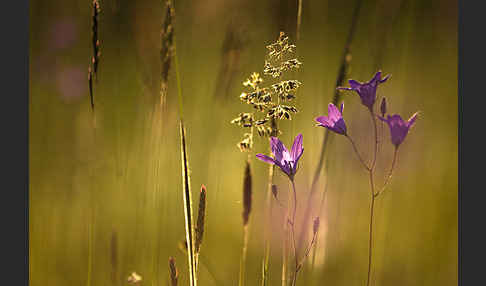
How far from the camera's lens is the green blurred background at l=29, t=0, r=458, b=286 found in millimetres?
842

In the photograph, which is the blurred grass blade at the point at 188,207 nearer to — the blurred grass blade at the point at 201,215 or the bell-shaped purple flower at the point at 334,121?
the blurred grass blade at the point at 201,215

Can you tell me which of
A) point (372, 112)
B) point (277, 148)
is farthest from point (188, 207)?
point (372, 112)

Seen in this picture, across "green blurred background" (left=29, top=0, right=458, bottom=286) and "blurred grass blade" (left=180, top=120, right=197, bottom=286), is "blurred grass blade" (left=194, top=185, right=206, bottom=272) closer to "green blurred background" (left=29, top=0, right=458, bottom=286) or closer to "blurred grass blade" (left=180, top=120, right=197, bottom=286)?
"blurred grass blade" (left=180, top=120, right=197, bottom=286)

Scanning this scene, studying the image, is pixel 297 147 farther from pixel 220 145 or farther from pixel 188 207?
pixel 220 145

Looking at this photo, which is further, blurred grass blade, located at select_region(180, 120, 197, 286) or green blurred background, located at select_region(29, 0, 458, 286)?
green blurred background, located at select_region(29, 0, 458, 286)

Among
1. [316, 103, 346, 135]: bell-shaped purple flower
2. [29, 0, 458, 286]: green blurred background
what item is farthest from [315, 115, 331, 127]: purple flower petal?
[29, 0, 458, 286]: green blurred background

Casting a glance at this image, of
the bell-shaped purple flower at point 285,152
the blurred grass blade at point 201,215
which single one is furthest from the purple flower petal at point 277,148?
the blurred grass blade at point 201,215

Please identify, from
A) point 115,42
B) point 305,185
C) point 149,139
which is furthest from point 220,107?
point 115,42

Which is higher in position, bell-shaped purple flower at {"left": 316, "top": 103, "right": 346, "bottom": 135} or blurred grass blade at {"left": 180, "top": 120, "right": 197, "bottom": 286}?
bell-shaped purple flower at {"left": 316, "top": 103, "right": 346, "bottom": 135}

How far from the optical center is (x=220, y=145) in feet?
3.40

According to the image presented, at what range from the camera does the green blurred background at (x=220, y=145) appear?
2.76ft

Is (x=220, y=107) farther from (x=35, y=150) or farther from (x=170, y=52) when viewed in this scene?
(x=35, y=150)

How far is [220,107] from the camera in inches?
38.1

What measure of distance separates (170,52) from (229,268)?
22.0 inches
